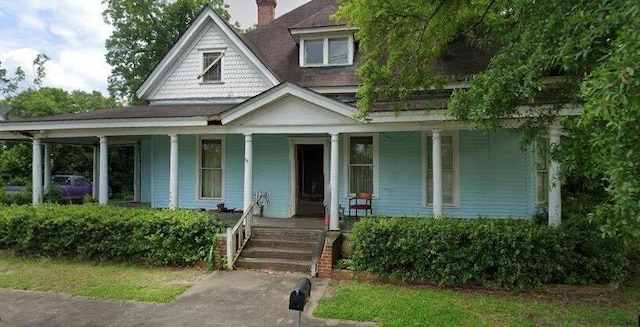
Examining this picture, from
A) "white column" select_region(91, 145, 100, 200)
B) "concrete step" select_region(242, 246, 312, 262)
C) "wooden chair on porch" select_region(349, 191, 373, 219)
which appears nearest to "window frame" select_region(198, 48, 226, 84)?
"wooden chair on porch" select_region(349, 191, 373, 219)

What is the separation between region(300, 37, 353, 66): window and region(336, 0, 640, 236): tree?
4.20 metres

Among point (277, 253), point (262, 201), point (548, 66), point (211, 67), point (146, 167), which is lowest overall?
point (277, 253)

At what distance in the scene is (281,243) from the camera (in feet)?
29.9

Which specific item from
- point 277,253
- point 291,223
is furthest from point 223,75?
point 277,253

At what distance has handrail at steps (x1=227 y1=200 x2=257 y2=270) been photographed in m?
8.59

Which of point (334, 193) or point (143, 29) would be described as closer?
point (334, 193)

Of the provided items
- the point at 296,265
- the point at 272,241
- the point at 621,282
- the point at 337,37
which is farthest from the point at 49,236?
the point at 621,282

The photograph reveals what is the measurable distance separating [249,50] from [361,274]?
8172 mm

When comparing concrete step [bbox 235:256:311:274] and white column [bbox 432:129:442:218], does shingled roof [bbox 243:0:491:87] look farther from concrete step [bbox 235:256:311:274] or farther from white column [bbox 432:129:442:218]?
concrete step [bbox 235:256:311:274]

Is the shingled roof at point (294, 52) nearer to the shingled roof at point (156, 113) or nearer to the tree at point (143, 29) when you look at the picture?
the shingled roof at point (156, 113)

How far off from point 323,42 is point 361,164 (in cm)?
444

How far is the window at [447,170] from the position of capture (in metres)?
10.9

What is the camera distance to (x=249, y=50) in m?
12.7

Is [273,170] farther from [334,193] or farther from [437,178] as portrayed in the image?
[437,178]
